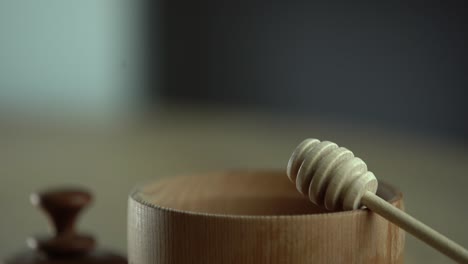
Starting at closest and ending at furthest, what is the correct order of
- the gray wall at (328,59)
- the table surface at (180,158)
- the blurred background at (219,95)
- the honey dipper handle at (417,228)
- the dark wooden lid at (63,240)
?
the honey dipper handle at (417,228) → the dark wooden lid at (63,240) → the table surface at (180,158) → the blurred background at (219,95) → the gray wall at (328,59)

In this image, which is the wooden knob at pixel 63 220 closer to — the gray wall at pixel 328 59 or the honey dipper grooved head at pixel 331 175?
the honey dipper grooved head at pixel 331 175

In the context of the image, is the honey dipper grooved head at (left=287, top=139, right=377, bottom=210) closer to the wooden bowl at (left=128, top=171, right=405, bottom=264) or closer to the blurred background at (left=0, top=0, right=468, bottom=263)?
the wooden bowl at (left=128, top=171, right=405, bottom=264)

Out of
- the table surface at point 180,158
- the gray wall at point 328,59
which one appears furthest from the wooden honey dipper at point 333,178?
the gray wall at point 328,59

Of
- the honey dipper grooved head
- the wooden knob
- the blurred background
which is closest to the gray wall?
the blurred background

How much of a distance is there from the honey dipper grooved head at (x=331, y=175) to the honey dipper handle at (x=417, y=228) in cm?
Result: 1

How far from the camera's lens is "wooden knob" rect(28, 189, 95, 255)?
0.86 m

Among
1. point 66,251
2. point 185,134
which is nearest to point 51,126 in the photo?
point 185,134

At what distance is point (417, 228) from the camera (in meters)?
0.51

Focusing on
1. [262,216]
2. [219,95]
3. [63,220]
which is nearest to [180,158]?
[63,220]

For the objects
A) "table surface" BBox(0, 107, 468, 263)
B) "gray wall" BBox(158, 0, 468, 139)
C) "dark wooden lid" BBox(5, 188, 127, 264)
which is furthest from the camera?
"gray wall" BBox(158, 0, 468, 139)

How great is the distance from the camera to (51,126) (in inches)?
122

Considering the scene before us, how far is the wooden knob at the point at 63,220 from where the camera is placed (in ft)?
2.82

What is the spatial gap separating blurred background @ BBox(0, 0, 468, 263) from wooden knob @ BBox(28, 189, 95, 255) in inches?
11.9

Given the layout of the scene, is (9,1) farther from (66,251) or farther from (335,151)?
(335,151)
